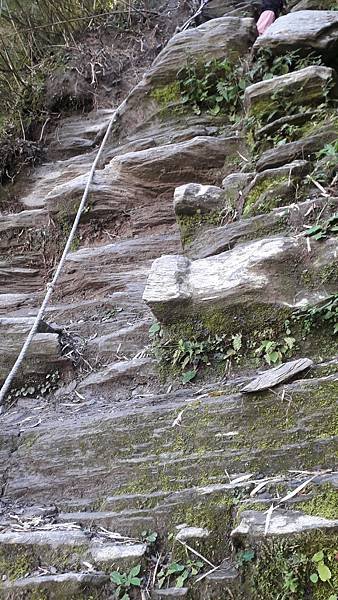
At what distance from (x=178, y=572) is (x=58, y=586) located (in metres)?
→ 0.58

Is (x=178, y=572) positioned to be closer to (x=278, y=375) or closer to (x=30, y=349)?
(x=278, y=375)

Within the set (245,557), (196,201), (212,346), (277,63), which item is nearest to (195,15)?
(277,63)

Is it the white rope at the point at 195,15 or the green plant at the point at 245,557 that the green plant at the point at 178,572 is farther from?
the white rope at the point at 195,15

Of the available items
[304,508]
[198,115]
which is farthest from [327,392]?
[198,115]

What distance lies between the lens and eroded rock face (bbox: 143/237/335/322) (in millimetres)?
3389

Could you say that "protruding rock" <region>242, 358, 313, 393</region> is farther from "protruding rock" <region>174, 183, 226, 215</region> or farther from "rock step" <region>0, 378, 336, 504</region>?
"protruding rock" <region>174, 183, 226, 215</region>

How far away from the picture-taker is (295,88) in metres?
4.79

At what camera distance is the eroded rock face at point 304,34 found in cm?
519

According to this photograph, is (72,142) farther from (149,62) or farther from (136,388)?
(136,388)

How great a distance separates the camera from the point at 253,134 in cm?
492

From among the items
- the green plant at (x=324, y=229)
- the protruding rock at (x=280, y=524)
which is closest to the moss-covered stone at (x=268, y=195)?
the green plant at (x=324, y=229)

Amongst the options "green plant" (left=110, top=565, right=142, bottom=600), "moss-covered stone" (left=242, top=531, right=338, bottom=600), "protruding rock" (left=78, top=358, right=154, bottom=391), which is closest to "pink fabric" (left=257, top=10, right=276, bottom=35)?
"protruding rock" (left=78, top=358, right=154, bottom=391)

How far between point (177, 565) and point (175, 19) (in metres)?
7.85

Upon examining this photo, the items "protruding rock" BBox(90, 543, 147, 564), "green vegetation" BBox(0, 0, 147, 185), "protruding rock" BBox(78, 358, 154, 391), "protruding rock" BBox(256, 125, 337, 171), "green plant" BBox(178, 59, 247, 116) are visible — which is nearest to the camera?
"protruding rock" BBox(90, 543, 147, 564)
